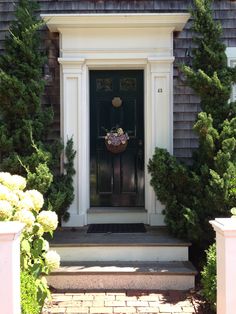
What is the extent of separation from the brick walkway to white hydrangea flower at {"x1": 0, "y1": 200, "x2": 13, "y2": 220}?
1.07 m

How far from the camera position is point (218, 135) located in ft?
14.4

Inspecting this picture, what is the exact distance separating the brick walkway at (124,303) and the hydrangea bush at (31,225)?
0.46 meters

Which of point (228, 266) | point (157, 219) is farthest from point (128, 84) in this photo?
point (228, 266)

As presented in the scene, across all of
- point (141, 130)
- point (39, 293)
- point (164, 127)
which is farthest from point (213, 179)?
point (39, 293)

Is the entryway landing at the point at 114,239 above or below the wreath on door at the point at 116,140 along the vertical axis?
below

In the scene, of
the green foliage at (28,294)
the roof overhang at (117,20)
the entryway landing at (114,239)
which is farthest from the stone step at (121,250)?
the roof overhang at (117,20)

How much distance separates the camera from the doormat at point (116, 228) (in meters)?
4.91

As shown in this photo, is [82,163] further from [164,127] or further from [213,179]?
[213,179]

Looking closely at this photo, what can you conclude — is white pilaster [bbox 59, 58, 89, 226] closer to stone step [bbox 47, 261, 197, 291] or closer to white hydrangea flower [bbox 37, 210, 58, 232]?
stone step [bbox 47, 261, 197, 291]

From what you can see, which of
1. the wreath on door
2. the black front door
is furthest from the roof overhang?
the wreath on door

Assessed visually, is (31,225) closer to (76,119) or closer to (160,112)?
(76,119)

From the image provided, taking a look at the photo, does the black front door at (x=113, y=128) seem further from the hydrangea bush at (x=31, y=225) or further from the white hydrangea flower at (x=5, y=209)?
the white hydrangea flower at (x=5, y=209)

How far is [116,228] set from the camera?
505 centimetres

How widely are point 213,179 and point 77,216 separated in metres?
1.87
